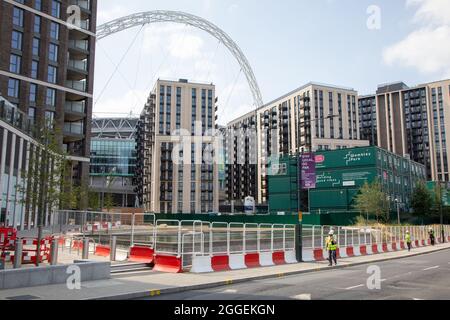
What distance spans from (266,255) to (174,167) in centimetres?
10926

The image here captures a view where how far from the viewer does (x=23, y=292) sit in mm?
12547

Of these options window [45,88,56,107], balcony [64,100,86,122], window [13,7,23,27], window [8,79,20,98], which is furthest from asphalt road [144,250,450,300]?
window [13,7,23,27]

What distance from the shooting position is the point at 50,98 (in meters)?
63.6

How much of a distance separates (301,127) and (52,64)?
7247 centimetres

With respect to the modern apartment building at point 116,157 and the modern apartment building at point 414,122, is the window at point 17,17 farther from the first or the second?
the modern apartment building at point 414,122

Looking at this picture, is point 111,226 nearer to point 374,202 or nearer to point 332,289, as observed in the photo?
point 332,289

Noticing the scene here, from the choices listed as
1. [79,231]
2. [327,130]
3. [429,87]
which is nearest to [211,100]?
[327,130]

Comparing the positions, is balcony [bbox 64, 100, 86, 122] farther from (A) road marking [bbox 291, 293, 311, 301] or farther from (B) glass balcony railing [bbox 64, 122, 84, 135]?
(A) road marking [bbox 291, 293, 311, 301]

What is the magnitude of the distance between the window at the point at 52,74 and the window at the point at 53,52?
1392 mm

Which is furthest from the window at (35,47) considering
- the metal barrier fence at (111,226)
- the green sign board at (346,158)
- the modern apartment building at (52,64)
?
the green sign board at (346,158)

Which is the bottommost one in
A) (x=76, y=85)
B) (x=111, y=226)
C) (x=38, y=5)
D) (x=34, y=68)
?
(x=111, y=226)

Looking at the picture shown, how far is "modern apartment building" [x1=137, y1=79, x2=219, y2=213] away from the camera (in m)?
129

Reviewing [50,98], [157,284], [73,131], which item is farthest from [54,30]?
[157,284]

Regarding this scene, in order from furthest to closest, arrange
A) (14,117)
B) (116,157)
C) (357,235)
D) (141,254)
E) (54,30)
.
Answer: (116,157), (54,30), (14,117), (357,235), (141,254)
